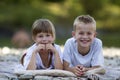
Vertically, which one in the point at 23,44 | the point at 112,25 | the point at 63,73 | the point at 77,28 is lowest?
the point at 63,73

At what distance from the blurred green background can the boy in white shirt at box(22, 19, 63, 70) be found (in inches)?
642

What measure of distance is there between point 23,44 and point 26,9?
5776 millimetres

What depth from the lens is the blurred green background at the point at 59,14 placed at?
22422mm

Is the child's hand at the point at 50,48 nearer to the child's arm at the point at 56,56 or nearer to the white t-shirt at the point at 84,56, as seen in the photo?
the child's arm at the point at 56,56

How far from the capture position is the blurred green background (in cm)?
2242

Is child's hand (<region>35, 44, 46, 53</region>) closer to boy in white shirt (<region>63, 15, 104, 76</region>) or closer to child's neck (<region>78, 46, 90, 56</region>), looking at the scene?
boy in white shirt (<region>63, 15, 104, 76</region>)

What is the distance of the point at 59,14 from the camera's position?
74.9 feet

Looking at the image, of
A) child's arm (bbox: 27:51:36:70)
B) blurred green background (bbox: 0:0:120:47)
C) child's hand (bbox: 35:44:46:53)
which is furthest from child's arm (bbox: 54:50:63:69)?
blurred green background (bbox: 0:0:120:47)

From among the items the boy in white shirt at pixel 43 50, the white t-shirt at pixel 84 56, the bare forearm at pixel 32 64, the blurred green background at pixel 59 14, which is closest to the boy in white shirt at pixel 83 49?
the white t-shirt at pixel 84 56

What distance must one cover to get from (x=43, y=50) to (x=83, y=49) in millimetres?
456

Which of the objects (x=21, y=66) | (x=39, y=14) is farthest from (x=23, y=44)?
(x=21, y=66)

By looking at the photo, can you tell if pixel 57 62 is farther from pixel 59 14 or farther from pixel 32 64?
pixel 59 14

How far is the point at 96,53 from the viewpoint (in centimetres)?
571

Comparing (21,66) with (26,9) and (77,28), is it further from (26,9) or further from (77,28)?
(26,9)
